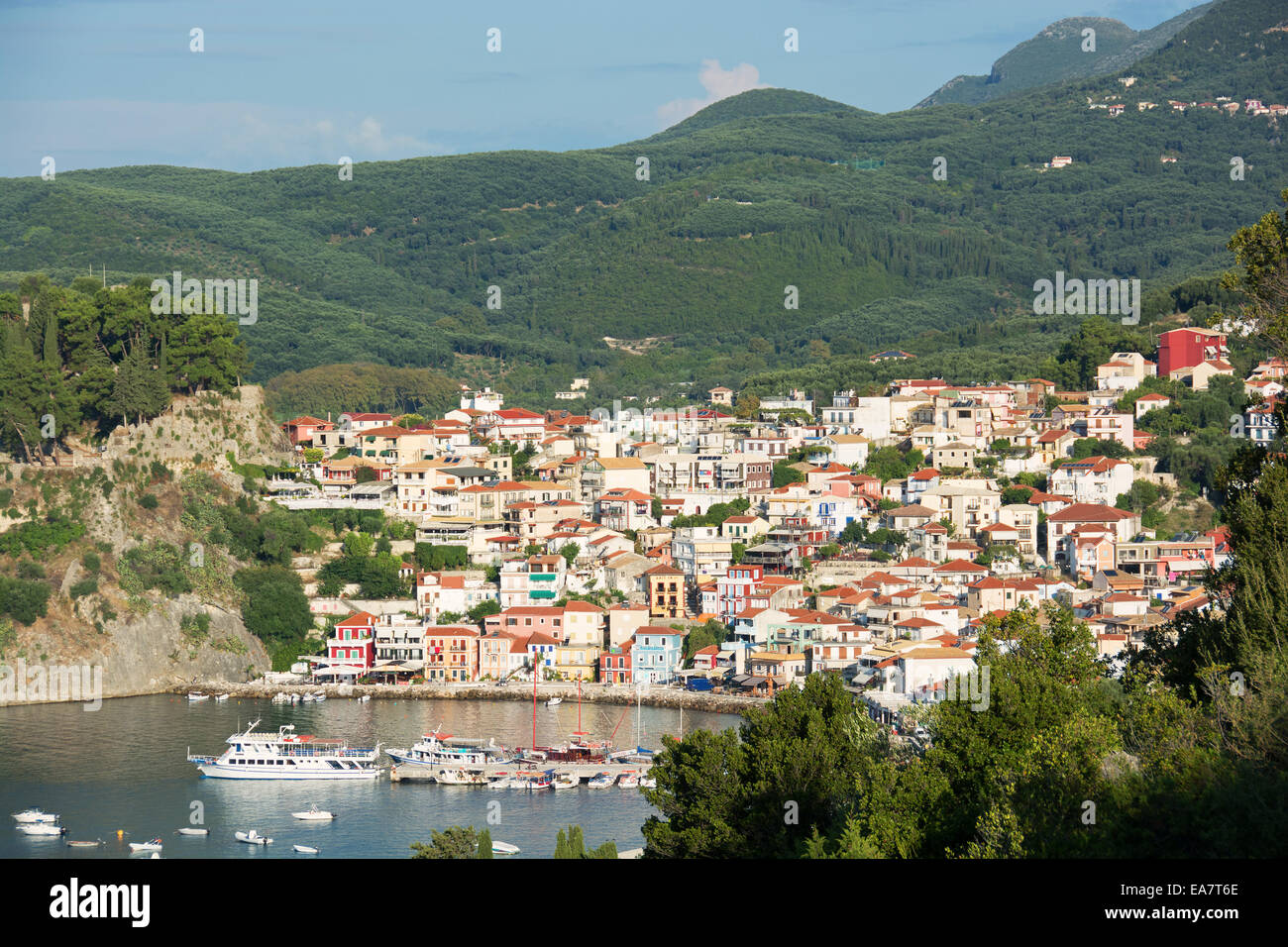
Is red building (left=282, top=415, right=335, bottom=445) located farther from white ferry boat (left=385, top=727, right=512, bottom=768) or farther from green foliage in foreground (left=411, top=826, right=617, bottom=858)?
green foliage in foreground (left=411, top=826, right=617, bottom=858)

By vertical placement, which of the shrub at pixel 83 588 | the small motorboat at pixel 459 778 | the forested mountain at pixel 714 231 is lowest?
the small motorboat at pixel 459 778

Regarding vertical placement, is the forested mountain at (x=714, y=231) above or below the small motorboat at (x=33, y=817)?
above

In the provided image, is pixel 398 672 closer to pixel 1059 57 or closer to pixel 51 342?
pixel 51 342

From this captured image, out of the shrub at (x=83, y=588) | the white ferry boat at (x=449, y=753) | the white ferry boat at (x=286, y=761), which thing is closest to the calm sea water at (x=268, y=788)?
the white ferry boat at (x=286, y=761)

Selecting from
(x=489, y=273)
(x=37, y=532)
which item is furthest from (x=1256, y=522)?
(x=489, y=273)

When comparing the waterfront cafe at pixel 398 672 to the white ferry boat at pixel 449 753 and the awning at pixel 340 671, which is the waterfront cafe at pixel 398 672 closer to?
the awning at pixel 340 671

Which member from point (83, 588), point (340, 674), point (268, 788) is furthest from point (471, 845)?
point (83, 588)

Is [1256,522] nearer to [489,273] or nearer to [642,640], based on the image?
[642,640]
